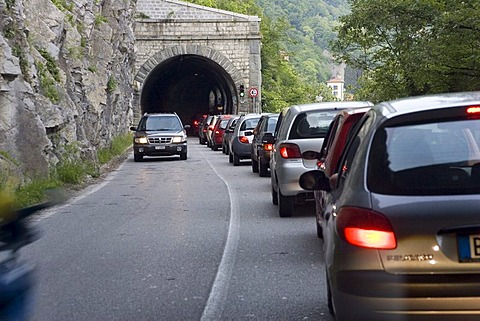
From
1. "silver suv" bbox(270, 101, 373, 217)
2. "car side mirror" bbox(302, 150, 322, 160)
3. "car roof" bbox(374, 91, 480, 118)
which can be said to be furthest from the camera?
"car side mirror" bbox(302, 150, 322, 160)

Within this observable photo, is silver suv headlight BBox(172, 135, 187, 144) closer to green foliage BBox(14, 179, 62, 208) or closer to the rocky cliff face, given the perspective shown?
the rocky cliff face

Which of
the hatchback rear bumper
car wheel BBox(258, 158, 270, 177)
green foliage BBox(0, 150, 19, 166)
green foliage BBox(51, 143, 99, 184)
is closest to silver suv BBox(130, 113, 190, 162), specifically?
green foliage BBox(51, 143, 99, 184)

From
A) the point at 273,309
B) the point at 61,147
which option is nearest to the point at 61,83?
the point at 61,147

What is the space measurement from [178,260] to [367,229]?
5.13m

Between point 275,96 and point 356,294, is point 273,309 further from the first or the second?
point 275,96

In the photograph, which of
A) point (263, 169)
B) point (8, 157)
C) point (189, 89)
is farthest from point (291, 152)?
point (189, 89)

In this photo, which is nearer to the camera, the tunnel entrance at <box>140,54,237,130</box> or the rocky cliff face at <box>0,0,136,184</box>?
the rocky cliff face at <box>0,0,136,184</box>

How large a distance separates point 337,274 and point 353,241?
0.24 m

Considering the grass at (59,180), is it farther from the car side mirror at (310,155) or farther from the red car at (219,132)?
the red car at (219,132)

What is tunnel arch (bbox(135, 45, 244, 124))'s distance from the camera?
207 feet

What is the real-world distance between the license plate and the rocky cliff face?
13.2 m

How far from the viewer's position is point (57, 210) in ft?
53.7

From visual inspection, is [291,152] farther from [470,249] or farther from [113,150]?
[113,150]

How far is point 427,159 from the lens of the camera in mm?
5570
